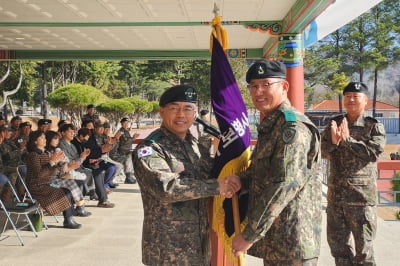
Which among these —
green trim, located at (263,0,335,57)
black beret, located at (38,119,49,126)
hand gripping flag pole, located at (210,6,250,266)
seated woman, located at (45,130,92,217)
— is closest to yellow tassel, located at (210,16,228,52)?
hand gripping flag pole, located at (210,6,250,266)

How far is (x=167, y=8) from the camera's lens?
22.9ft

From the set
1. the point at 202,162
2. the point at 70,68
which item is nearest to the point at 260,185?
the point at 202,162

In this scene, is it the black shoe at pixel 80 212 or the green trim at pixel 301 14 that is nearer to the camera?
the green trim at pixel 301 14

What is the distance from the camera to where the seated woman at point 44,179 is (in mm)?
5074

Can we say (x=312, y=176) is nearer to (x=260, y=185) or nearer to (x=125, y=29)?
(x=260, y=185)

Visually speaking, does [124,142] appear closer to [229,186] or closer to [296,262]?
[229,186]

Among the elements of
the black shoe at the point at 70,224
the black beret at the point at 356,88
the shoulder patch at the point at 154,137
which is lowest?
the black shoe at the point at 70,224

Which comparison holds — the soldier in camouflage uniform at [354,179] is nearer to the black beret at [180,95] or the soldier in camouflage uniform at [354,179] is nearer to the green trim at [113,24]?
the black beret at [180,95]

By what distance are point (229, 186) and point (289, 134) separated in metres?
0.41

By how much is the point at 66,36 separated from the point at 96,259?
6.53m

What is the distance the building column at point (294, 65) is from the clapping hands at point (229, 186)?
517cm

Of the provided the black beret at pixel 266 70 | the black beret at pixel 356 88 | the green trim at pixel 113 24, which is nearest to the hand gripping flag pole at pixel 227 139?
the black beret at pixel 266 70

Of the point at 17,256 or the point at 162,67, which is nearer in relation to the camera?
the point at 17,256

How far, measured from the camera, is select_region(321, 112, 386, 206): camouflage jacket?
3316 mm
